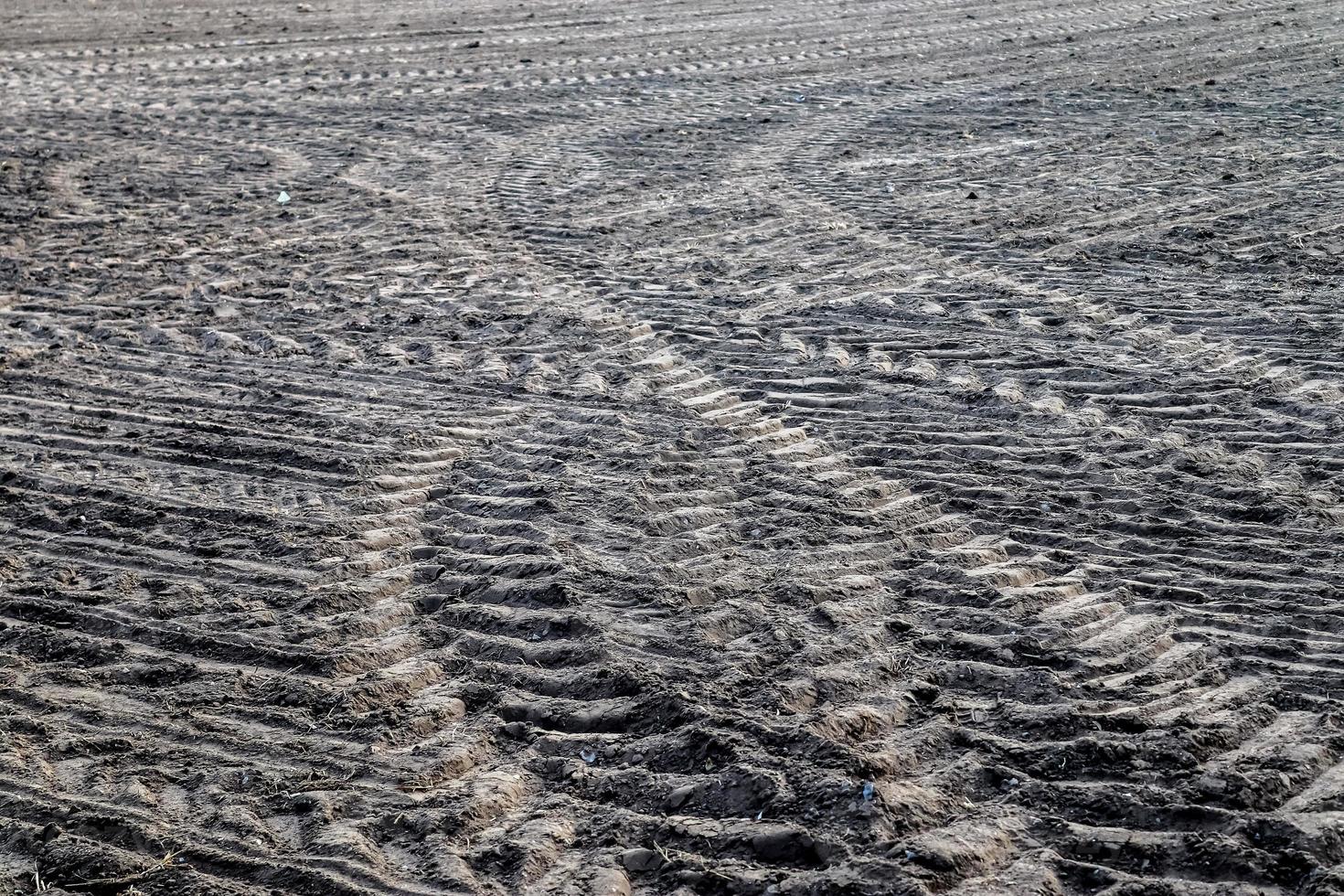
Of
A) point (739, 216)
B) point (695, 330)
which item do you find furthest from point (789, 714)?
point (739, 216)

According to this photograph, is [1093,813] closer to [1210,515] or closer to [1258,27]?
[1210,515]

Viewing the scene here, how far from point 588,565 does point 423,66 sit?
34.6 ft

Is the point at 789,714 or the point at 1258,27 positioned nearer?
the point at 789,714

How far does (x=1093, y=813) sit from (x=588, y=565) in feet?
6.31

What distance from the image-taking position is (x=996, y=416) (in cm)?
554

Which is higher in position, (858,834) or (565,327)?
(565,327)

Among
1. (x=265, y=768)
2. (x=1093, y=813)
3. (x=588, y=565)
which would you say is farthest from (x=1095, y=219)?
(x=265, y=768)

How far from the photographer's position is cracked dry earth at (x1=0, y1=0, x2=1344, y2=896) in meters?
3.31

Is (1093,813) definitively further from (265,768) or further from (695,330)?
(695,330)

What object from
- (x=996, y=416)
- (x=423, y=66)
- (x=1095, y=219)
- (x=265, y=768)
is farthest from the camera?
(x=423, y=66)

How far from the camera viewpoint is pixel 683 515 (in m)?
4.85

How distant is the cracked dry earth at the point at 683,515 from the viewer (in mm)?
3309

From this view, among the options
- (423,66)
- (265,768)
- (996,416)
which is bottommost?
(265,768)

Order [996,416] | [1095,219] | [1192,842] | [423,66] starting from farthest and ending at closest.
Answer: [423,66] < [1095,219] < [996,416] < [1192,842]
